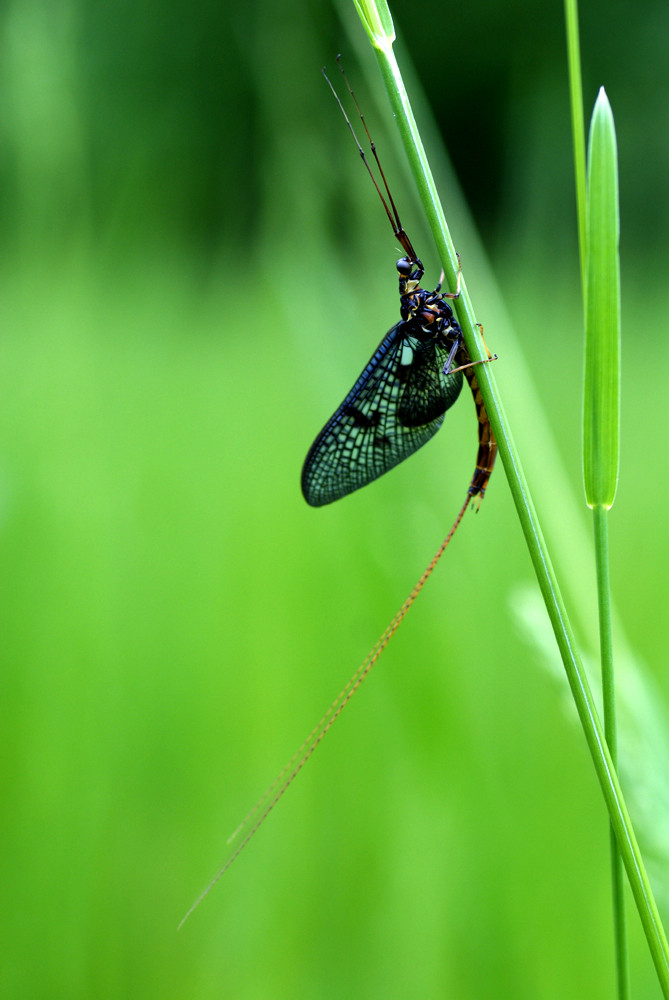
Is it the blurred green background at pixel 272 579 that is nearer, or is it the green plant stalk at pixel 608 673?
the green plant stalk at pixel 608 673

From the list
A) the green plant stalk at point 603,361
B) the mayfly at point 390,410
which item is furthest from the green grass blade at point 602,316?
the mayfly at point 390,410

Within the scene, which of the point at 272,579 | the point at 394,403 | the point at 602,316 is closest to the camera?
the point at 602,316

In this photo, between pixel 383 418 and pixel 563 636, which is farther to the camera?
pixel 383 418

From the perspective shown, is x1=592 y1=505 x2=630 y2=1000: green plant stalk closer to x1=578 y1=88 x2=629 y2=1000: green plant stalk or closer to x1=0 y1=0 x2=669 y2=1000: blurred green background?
x1=578 y1=88 x2=629 y2=1000: green plant stalk

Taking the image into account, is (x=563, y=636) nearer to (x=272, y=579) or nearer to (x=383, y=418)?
(x=383, y=418)

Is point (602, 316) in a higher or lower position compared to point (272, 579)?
higher

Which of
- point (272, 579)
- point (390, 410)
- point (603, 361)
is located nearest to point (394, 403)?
point (390, 410)

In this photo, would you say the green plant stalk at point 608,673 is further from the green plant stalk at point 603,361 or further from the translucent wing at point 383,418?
the translucent wing at point 383,418
